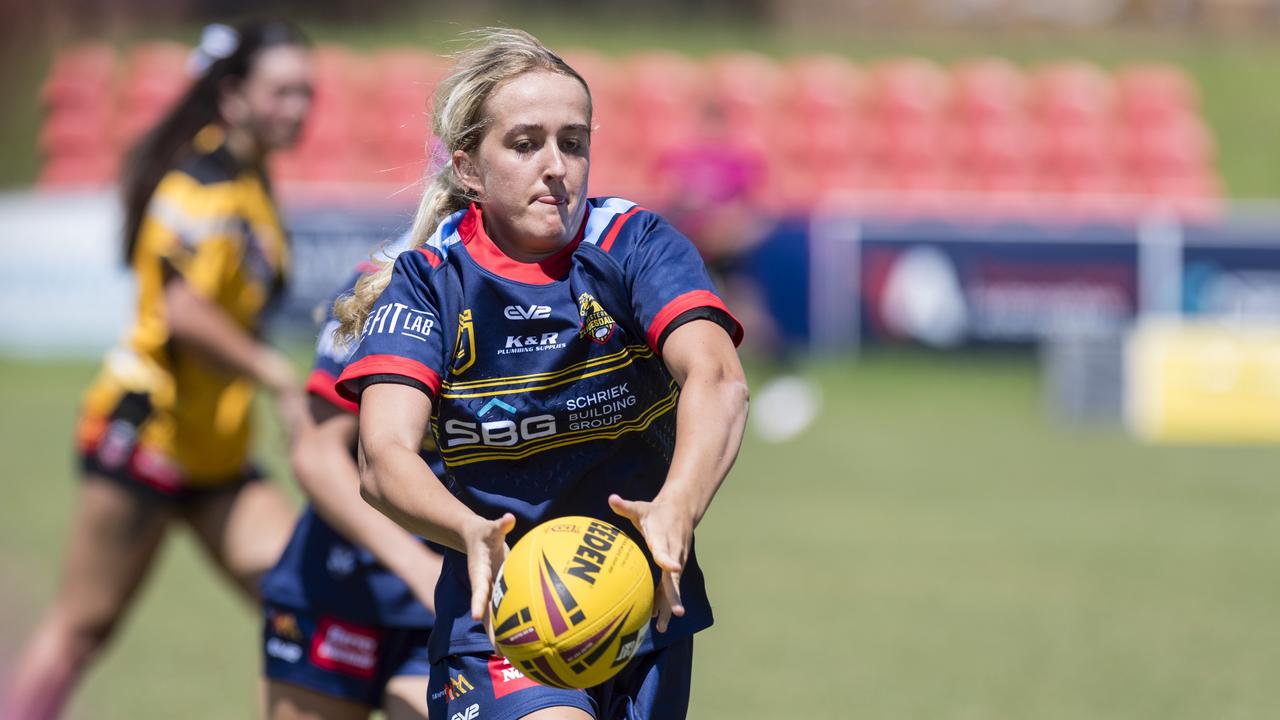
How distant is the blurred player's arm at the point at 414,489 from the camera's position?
248 cm

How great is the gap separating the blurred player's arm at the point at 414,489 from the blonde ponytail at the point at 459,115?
33cm

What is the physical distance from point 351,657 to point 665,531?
160cm

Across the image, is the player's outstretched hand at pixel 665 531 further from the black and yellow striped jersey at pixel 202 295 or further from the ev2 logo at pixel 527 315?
the black and yellow striped jersey at pixel 202 295

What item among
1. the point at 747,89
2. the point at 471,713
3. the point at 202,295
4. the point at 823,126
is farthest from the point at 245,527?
the point at 747,89

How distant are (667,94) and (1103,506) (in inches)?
440

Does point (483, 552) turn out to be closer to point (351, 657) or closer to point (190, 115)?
point (351, 657)

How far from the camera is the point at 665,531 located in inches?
97.0

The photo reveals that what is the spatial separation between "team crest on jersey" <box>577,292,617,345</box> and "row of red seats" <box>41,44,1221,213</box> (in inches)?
628

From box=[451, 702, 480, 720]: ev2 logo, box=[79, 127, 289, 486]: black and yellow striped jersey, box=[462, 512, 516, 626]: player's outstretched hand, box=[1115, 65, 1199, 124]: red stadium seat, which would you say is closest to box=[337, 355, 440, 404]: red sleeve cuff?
box=[462, 512, 516, 626]: player's outstretched hand

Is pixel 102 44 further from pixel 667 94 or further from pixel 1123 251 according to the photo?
pixel 1123 251

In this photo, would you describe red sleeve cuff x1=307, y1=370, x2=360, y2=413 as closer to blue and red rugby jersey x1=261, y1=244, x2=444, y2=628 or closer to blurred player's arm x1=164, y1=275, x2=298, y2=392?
blue and red rugby jersey x1=261, y1=244, x2=444, y2=628

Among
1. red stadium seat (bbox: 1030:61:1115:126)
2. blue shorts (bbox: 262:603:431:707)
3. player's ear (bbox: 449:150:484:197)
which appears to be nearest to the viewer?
player's ear (bbox: 449:150:484:197)

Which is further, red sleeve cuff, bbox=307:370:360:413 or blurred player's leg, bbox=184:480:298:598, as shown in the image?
blurred player's leg, bbox=184:480:298:598

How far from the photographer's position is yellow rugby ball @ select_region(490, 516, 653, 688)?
2.53 m
